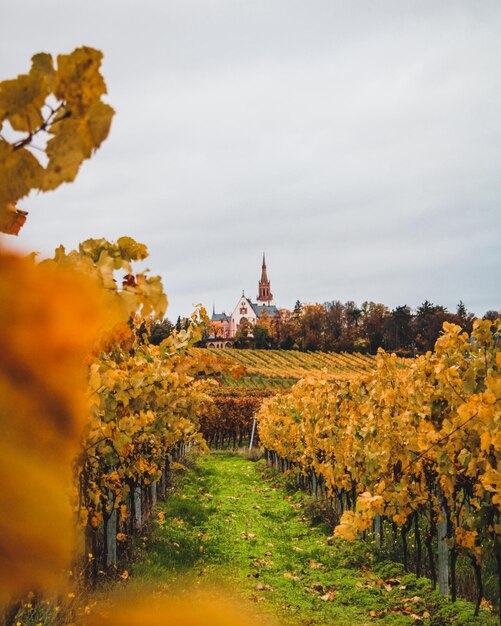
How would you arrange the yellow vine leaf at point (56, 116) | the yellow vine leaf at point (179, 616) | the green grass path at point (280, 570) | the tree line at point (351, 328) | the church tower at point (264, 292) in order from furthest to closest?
the church tower at point (264, 292), the tree line at point (351, 328), the green grass path at point (280, 570), the yellow vine leaf at point (56, 116), the yellow vine leaf at point (179, 616)

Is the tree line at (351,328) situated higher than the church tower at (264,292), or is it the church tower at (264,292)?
the church tower at (264,292)

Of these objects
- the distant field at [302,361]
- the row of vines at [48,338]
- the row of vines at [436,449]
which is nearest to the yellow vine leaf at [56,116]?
the row of vines at [48,338]

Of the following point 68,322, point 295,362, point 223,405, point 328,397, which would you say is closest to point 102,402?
point 68,322

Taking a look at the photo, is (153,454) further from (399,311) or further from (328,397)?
(399,311)

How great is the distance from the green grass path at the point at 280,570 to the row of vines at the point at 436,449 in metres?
0.42

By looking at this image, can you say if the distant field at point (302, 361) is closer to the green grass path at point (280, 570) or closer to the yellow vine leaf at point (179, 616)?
the green grass path at point (280, 570)

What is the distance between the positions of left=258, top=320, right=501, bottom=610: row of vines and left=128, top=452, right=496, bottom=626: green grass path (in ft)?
1.39

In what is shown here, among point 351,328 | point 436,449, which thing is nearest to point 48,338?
point 436,449

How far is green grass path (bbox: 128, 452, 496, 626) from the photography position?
225 inches

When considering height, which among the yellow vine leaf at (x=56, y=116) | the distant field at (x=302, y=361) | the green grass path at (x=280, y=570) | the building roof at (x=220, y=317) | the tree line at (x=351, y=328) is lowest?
the green grass path at (x=280, y=570)

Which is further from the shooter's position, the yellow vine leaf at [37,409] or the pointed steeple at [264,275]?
the pointed steeple at [264,275]

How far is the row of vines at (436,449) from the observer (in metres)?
4.31

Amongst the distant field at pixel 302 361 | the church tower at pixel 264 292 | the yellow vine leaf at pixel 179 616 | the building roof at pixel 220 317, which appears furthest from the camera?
the church tower at pixel 264 292

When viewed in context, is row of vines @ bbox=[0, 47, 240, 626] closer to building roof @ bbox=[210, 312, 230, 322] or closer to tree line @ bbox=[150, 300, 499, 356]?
tree line @ bbox=[150, 300, 499, 356]
